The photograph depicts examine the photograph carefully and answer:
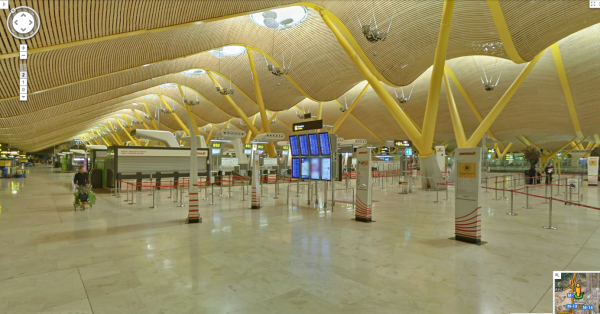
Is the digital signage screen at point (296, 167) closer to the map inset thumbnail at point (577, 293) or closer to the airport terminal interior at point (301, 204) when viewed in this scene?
the airport terminal interior at point (301, 204)

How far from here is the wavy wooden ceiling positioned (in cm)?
1006

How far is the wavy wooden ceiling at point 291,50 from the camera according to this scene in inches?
396

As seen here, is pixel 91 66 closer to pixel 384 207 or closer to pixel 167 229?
pixel 167 229

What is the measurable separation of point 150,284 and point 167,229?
12.1ft

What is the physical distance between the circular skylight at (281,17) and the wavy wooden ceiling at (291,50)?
51 cm

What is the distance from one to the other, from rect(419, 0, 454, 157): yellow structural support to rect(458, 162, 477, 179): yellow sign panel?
346 inches

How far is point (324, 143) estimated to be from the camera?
10922 mm

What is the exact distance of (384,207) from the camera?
11391 mm

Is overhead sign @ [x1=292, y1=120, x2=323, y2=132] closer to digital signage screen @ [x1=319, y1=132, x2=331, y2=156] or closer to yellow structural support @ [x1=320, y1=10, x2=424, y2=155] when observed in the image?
digital signage screen @ [x1=319, y1=132, x2=331, y2=156]

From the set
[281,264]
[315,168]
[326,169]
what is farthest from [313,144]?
[281,264]

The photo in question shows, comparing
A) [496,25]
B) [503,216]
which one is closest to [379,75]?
[496,25]

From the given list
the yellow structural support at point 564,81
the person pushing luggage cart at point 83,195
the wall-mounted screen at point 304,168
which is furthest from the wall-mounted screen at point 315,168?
the yellow structural support at point 564,81

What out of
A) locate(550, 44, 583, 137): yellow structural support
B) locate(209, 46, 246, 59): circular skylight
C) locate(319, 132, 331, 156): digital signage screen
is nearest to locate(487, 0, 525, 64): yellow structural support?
locate(319, 132, 331, 156): digital signage screen

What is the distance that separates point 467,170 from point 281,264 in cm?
455
